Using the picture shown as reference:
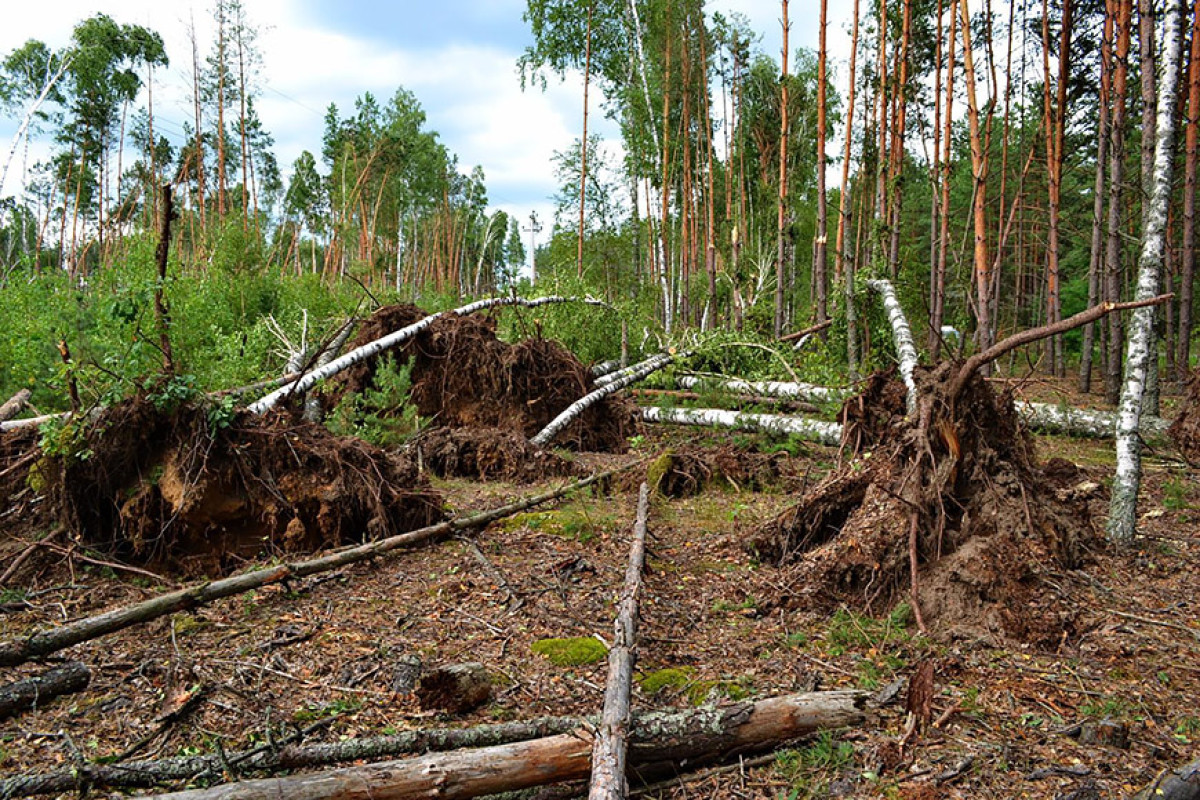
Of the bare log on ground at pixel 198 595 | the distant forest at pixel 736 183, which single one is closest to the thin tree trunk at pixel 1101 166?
the distant forest at pixel 736 183

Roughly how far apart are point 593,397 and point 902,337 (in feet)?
13.6

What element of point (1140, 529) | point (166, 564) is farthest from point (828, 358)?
point (166, 564)

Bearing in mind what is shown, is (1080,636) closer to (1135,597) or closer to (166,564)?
(1135,597)

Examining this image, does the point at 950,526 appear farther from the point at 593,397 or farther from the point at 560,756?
the point at 593,397

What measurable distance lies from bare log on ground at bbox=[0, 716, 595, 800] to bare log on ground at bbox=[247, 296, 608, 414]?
3.49 m

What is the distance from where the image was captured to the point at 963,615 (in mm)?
3648

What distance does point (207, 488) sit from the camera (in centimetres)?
468

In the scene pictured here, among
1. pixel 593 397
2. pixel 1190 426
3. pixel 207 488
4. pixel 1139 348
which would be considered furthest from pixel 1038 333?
pixel 1190 426

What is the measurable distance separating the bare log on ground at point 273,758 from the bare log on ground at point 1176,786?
72.1 inches

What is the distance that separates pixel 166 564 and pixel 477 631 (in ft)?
7.84

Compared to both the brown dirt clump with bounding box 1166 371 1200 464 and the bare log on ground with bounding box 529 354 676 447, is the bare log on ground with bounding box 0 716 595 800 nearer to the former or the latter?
the bare log on ground with bounding box 529 354 676 447

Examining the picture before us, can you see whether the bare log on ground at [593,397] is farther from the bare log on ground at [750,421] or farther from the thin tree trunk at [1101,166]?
the thin tree trunk at [1101,166]

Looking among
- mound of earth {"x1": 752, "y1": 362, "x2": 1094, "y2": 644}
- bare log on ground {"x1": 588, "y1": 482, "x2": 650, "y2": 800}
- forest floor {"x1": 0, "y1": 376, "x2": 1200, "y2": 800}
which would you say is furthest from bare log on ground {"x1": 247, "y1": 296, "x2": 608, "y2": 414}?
mound of earth {"x1": 752, "y1": 362, "x2": 1094, "y2": 644}

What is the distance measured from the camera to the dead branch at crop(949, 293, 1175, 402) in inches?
135
